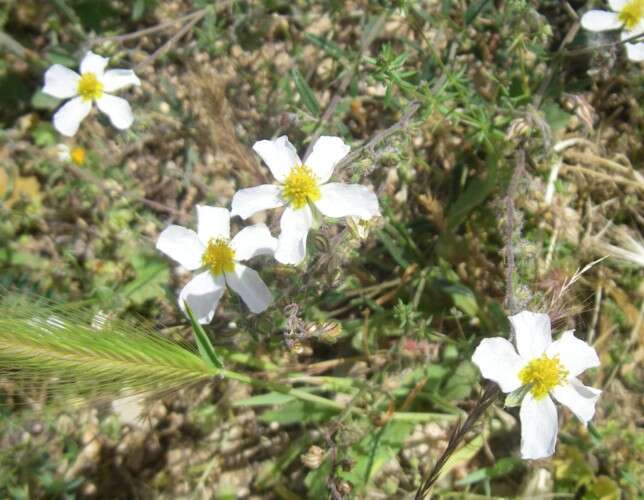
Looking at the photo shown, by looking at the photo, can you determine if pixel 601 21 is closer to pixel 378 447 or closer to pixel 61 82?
pixel 378 447

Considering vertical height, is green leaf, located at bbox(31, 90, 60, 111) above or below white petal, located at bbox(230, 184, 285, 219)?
above

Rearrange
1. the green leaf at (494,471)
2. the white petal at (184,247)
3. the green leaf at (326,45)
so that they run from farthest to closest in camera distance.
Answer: the green leaf at (326,45) → the green leaf at (494,471) → the white petal at (184,247)

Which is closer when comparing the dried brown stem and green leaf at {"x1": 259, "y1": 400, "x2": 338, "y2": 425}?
the dried brown stem

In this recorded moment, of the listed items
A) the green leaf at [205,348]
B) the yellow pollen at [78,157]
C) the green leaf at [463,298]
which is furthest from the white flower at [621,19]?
the yellow pollen at [78,157]

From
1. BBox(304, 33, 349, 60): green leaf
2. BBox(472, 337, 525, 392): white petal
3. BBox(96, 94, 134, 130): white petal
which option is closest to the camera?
BBox(472, 337, 525, 392): white petal

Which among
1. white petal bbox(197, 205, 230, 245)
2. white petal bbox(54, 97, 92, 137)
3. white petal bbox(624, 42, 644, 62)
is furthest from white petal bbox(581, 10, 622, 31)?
white petal bbox(54, 97, 92, 137)

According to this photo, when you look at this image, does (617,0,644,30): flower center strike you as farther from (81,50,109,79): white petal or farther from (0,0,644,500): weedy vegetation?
(81,50,109,79): white petal

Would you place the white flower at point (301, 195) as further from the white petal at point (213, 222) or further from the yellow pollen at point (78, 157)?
the yellow pollen at point (78, 157)
